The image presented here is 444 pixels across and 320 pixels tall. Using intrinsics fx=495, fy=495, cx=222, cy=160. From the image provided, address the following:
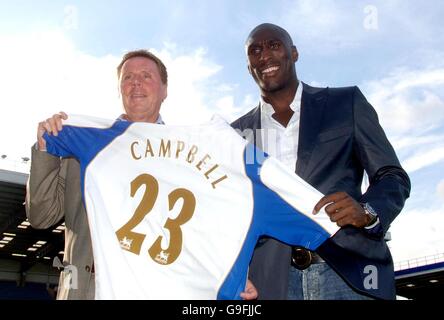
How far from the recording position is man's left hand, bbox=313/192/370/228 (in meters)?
2.38

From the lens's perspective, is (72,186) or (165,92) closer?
(72,186)

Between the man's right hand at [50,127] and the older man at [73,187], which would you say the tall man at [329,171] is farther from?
the man's right hand at [50,127]

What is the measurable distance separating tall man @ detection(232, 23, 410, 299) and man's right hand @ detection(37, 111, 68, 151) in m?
1.14

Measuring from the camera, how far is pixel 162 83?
138 inches

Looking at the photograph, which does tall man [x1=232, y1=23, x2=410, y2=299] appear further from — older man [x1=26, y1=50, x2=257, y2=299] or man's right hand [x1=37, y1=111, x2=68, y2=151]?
man's right hand [x1=37, y1=111, x2=68, y2=151]

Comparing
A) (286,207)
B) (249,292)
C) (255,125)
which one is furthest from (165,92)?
(249,292)

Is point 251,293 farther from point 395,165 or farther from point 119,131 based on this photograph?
point 119,131

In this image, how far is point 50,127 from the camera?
2934 mm

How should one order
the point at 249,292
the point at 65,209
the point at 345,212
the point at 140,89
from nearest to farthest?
1. the point at 345,212
2. the point at 249,292
3. the point at 65,209
4. the point at 140,89

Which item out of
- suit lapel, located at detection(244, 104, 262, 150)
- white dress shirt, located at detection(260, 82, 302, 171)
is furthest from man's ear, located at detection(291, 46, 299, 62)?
suit lapel, located at detection(244, 104, 262, 150)

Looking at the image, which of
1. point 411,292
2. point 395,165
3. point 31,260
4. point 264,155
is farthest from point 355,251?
point 411,292

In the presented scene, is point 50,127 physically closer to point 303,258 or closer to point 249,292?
point 249,292

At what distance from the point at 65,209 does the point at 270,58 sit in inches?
62.6

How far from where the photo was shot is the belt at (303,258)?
2621 mm
